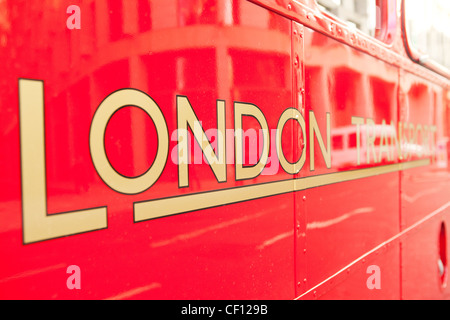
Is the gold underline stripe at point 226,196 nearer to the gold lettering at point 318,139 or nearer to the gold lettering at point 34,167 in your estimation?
the gold lettering at point 318,139

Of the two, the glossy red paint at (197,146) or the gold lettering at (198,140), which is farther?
the gold lettering at (198,140)

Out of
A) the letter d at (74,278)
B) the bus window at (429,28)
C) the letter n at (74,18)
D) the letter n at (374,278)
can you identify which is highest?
the bus window at (429,28)

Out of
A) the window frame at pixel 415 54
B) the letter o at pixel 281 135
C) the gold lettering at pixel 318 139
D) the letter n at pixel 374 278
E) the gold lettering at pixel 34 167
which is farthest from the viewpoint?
the window frame at pixel 415 54

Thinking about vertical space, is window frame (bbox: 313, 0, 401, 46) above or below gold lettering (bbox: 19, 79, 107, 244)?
above

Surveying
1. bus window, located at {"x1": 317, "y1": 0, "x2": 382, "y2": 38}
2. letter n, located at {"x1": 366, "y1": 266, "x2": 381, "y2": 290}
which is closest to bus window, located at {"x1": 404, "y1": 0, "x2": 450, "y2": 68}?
bus window, located at {"x1": 317, "y1": 0, "x2": 382, "y2": 38}

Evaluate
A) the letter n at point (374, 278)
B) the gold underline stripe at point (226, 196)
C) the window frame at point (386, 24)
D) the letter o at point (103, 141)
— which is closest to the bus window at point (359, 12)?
the window frame at point (386, 24)

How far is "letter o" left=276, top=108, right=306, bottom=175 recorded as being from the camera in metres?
1.36

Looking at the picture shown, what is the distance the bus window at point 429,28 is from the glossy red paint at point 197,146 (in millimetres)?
569

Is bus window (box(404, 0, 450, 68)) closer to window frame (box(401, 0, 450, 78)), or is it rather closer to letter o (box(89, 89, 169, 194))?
window frame (box(401, 0, 450, 78))

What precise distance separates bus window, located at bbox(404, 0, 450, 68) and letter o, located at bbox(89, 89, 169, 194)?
6.24 feet

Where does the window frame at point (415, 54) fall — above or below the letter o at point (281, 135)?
above

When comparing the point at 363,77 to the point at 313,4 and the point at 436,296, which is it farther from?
the point at 436,296

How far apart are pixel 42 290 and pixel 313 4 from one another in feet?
4.14

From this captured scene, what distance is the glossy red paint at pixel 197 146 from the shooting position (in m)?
0.77
